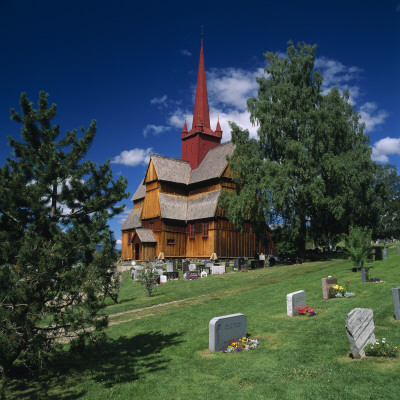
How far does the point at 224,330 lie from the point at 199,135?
134 ft

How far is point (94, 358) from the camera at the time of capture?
32.4ft

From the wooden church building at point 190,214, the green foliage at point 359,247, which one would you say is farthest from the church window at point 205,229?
the green foliage at point 359,247

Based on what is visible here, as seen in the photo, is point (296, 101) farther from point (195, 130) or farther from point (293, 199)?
point (195, 130)

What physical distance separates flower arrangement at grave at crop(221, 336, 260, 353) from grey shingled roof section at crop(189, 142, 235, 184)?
3066cm

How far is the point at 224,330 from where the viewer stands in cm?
982

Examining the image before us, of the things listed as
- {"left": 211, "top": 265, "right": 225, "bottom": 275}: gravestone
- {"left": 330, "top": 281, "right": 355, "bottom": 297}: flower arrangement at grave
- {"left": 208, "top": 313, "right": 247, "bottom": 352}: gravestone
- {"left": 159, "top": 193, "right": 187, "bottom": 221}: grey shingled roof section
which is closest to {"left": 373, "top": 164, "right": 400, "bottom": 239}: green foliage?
{"left": 159, "top": 193, "right": 187, "bottom": 221}: grey shingled roof section

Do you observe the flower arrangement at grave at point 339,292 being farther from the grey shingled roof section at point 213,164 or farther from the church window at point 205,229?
the grey shingled roof section at point 213,164

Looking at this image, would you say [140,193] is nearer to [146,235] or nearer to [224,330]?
[146,235]

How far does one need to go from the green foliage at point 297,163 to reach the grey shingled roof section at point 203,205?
7.28 m

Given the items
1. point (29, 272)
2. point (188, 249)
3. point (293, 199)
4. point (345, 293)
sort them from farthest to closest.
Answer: point (188, 249), point (293, 199), point (345, 293), point (29, 272)

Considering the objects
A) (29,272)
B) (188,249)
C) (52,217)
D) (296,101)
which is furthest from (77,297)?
(188,249)

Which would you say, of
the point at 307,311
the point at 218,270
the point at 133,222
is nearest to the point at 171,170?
the point at 133,222

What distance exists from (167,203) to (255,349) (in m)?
33.8

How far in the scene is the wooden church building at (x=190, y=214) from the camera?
3969 centimetres
